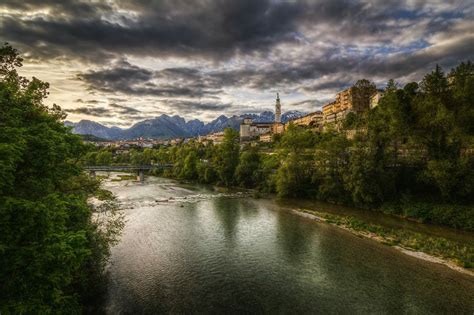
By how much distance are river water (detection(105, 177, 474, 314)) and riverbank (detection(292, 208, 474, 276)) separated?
1.33 metres

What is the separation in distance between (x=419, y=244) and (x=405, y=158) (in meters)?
21.3

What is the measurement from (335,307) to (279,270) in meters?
6.00

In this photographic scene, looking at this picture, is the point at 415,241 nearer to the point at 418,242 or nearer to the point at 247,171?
the point at 418,242

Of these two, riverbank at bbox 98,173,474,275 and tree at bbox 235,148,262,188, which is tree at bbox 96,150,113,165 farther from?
riverbank at bbox 98,173,474,275

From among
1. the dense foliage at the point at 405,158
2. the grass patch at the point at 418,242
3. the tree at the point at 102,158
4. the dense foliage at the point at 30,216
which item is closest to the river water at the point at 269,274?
the grass patch at the point at 418,242

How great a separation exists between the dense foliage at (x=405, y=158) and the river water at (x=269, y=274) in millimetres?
13620

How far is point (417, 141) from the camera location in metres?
39.8

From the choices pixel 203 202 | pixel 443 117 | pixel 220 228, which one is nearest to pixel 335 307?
pixel 220 228

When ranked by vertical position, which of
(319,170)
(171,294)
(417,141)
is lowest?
(171,294)

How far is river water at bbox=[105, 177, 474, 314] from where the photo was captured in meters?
17.6

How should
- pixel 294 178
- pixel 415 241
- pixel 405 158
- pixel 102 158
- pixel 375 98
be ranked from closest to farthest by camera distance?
pixel 415 241
pixel 405 158
pixel 294 178
pixel 375 98
pixel 102 158

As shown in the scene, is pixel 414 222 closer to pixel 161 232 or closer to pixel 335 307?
pixel 335 307

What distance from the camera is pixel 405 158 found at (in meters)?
44.5

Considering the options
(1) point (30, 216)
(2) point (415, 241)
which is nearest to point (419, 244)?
(2) point (415, 241)
